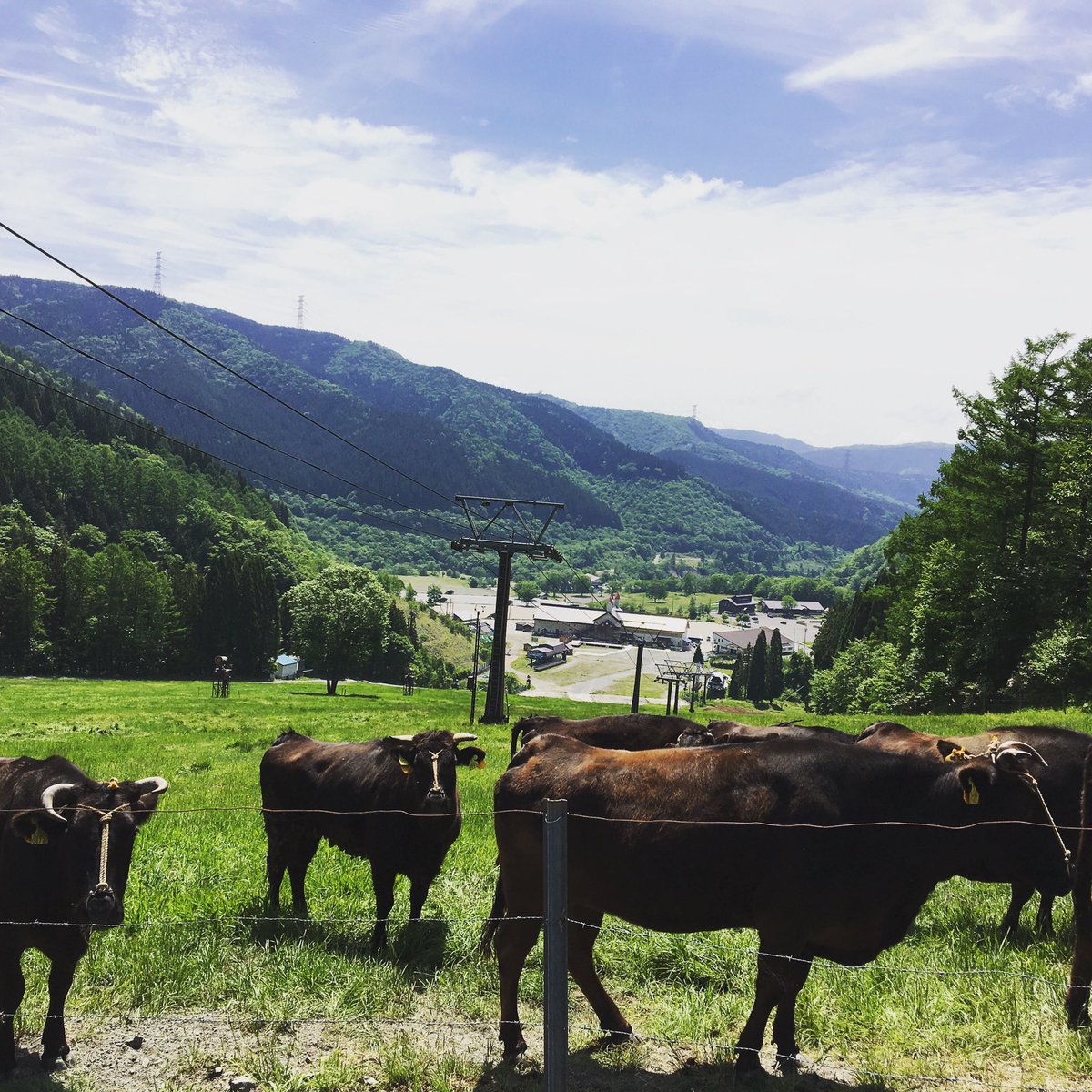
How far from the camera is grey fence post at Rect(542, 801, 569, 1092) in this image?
459 cm

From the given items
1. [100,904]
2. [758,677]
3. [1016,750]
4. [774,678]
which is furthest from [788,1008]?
[774,678]

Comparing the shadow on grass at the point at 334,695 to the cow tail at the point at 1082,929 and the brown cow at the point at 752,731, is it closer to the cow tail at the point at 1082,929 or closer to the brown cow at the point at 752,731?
the brown cow at the point at 752,731

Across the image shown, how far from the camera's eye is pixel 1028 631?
1309 inches

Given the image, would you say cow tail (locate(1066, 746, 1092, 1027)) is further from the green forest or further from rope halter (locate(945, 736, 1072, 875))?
the green forest

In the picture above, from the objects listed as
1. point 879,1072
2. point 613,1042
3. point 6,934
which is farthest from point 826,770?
point 6,934

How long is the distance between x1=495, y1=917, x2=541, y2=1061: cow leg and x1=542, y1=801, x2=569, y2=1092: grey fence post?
151cm

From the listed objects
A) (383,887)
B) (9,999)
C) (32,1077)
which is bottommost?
(32,1077)

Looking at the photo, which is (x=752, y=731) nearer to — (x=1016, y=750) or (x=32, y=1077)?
(x=1016, y=750)

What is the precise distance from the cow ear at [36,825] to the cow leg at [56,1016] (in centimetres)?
87

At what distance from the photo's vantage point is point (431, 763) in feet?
27.9

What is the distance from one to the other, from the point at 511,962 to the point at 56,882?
11.1ft

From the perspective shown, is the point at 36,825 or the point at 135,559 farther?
the point at 135,559

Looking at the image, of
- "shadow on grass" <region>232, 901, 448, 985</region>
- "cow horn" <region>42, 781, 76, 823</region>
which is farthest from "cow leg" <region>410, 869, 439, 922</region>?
"cow horn" <region>42, 781, 76, 823</region>

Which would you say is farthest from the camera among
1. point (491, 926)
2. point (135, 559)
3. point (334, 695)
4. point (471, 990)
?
point (135, 559)
